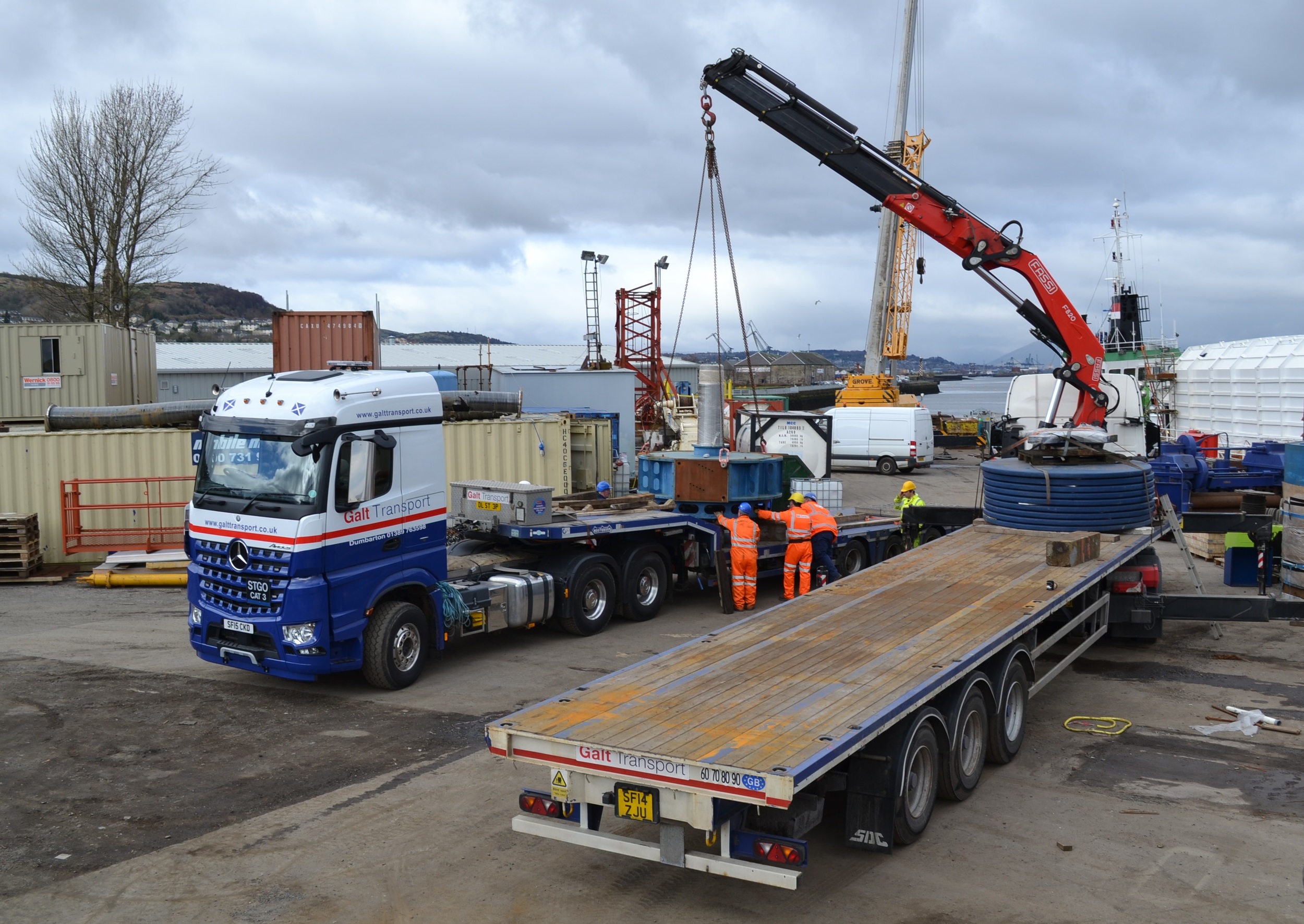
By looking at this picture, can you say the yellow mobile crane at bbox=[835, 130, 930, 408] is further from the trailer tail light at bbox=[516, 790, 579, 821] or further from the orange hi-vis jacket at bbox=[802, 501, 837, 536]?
the trailer tail light at bbox=[516, 790, 579, 821]

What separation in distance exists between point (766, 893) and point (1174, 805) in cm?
313

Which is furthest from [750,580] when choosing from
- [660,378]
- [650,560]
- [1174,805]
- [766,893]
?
[660,378]

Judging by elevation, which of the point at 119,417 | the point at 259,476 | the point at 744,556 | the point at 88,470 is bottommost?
the point at 744,556

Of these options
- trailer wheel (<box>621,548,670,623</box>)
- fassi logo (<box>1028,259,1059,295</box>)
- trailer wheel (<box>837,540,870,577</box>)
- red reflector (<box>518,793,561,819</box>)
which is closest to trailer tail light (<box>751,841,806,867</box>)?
red reflector (<box>518,793,561,819</box>)

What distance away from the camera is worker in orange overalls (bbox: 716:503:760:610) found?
13125 mm

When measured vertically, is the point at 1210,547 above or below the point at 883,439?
below

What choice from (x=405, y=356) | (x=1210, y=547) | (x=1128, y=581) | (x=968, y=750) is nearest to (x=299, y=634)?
(x=968, y=750)

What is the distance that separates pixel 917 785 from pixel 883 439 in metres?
26.7

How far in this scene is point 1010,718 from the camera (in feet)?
26.0

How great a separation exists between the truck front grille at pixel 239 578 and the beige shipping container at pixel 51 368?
488 inches

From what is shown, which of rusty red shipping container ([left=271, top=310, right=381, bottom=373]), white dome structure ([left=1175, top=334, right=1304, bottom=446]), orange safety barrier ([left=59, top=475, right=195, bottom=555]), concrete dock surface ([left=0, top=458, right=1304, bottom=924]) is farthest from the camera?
white dome structure ([left=1175, top=334, right=1304, bottom=446])

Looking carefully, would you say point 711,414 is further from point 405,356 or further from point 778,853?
point 405,356

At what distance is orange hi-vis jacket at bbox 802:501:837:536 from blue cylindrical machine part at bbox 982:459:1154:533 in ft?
6.75

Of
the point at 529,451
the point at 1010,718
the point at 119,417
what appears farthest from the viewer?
the point at 529,451
